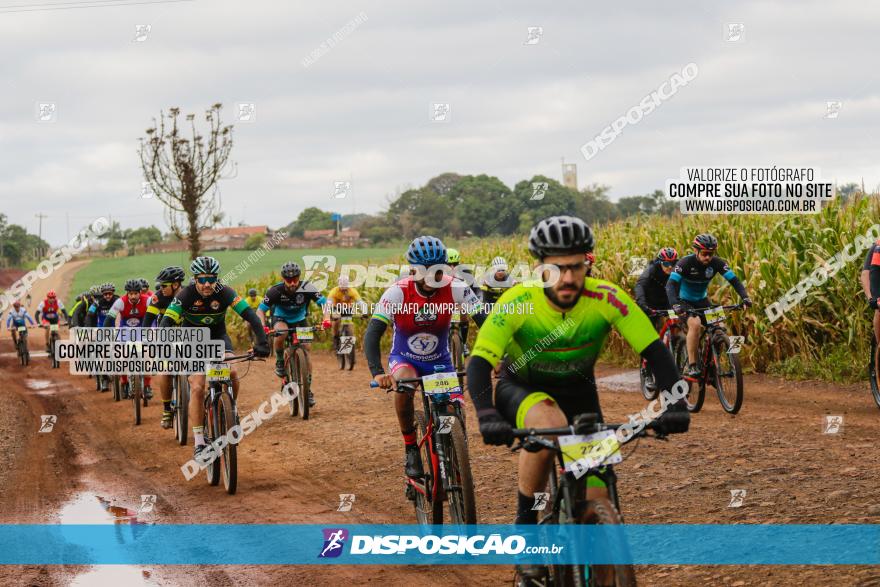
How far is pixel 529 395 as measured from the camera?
15.5ft

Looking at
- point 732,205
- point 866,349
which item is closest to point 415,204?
point 732,205

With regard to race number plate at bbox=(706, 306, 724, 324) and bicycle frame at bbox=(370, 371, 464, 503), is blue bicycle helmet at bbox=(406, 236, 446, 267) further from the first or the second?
race number plate at bbox=(706, 306, 724, 324)

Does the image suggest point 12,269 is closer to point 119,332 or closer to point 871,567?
point 119,332

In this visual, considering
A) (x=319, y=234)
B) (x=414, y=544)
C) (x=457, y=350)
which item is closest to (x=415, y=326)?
(x=414, y=544)

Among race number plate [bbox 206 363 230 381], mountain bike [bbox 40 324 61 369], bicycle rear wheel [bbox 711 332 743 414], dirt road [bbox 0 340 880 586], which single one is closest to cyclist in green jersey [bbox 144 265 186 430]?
dirt road [bbox 0 340 880 586]

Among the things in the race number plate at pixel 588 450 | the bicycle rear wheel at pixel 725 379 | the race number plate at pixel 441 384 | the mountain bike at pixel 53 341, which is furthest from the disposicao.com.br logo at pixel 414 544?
the mountain bike at pixel 53 341

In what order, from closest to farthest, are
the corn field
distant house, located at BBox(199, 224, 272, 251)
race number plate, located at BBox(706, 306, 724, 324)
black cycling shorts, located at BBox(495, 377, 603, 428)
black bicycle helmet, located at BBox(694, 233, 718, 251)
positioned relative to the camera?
black cycling shorts, located at BBox(495, 377, 603, 428) → race number plate, located at BBox(706, 306, 724, 324) → black bicycle helmet, located at BBox(694, 233, 718, 251) → the corn field → distant house, located at BBox(199, 224, 272, 251)

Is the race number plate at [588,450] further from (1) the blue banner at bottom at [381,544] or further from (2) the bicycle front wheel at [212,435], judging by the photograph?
(2) the bicycle front wheel at [212,435]

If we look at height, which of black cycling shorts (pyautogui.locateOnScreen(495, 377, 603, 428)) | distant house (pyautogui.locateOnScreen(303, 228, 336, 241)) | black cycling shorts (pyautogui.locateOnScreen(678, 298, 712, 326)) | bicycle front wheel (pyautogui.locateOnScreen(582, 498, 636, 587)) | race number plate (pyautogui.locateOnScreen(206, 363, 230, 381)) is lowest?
bicycle front wheel (pyautogui.locateOnScreen(582, 498, 636, 587))

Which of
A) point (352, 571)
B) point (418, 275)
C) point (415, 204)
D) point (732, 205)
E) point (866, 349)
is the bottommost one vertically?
point (352, 571)

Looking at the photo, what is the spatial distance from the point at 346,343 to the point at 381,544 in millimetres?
14362

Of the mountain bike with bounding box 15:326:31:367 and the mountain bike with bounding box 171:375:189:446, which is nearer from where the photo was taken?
the mountain bike with bounding box 171:375:189:446

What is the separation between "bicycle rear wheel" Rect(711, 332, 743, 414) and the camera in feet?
38.6

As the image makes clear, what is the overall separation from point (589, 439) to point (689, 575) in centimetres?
238
